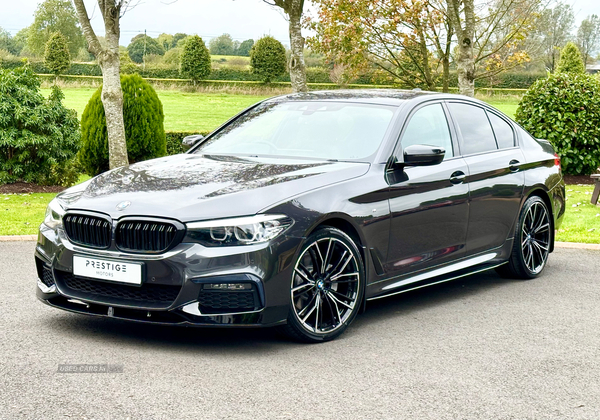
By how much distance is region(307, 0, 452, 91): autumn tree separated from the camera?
21.2 metres

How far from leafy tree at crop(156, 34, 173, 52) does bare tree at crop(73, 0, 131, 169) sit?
12544cm

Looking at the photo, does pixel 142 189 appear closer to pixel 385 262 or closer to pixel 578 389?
pixel 385 262

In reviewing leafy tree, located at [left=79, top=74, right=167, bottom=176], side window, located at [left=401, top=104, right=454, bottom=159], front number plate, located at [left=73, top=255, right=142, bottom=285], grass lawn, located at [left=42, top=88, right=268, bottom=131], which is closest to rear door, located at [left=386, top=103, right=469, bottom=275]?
side window, located at [left=401, top=104, right=454, bottom=159]

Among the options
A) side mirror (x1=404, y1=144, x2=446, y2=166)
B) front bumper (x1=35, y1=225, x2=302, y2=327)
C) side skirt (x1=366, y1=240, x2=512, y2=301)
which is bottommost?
side skirt (x1=366, y1=240, x2=512, y2=301)

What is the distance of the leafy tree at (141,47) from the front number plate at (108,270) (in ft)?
406

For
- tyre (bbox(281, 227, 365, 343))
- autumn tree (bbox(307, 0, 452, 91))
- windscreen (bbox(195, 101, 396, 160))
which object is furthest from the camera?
autumn tree (bbox(307, 0, 452, 91))

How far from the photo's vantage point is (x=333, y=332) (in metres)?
5.62

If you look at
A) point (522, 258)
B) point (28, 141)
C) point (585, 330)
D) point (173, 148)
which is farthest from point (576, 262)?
point (173, 148)

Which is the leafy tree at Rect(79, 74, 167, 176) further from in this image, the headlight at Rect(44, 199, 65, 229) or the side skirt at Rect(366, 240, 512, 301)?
the headlight at Rect(44, 199, 65, 229)

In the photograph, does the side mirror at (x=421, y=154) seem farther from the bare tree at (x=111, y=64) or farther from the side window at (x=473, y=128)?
the bare tree at (x=111, y=64)

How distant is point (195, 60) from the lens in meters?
62.1

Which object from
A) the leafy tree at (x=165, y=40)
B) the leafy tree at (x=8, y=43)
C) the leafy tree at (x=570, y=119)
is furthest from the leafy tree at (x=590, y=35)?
the leafy tree at (x=8, y=43)

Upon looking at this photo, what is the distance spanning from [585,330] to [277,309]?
8.07ft

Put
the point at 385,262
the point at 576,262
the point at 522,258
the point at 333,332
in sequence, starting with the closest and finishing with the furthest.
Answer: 1. the point at 333,332
2. the point at 385,262
3. the point at 522,258
4. the point at 576,262
